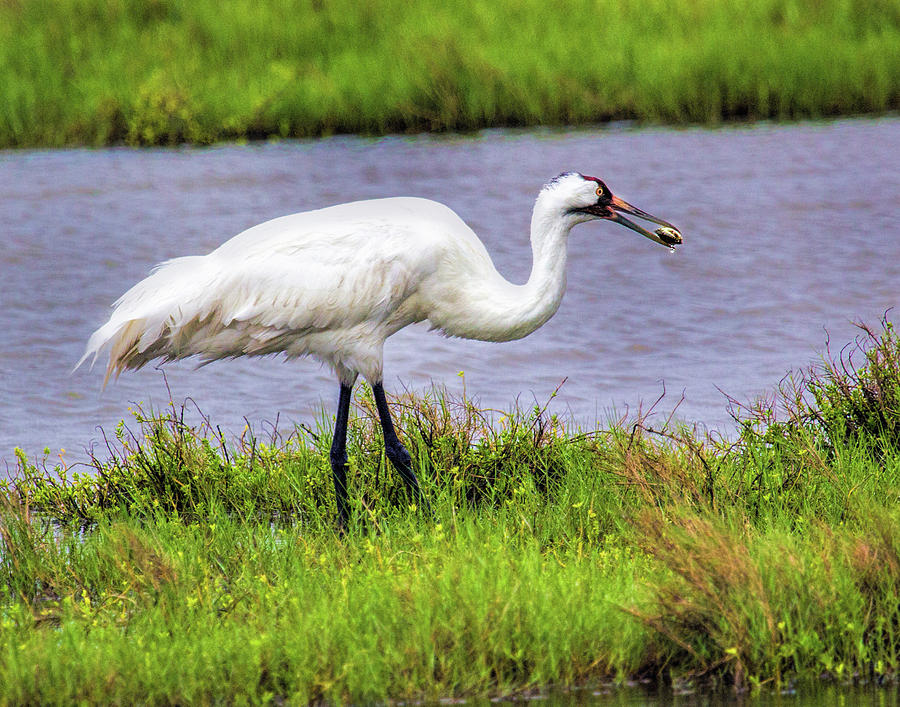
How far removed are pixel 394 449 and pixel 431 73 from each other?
9139 millimetres

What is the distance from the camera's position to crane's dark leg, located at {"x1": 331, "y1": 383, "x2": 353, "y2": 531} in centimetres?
539

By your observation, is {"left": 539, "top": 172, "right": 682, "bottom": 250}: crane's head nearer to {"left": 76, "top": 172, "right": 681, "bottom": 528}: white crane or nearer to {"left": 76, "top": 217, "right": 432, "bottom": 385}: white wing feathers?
{"left": 76, "top": 172, "right": 681, "bottom": 528}: white crane

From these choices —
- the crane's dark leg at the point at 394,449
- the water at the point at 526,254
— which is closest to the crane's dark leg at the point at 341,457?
the crane's dark leg at the point at 394,449

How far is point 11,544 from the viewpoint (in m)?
4.78

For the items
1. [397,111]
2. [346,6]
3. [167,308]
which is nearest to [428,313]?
[167,308]

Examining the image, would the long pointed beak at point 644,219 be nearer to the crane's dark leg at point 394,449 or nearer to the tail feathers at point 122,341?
the crane's dark leg at point 394,449

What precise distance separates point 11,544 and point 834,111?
11785 millimetres

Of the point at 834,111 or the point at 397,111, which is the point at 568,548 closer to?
the point at 397,111

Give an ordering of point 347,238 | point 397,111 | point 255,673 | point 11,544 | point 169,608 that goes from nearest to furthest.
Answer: point 255,673, point 169,608, point 11,544, point 347,238, point 397,111

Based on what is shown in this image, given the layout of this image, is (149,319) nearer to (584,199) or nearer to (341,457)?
(341,457)

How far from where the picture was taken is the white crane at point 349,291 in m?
5.59

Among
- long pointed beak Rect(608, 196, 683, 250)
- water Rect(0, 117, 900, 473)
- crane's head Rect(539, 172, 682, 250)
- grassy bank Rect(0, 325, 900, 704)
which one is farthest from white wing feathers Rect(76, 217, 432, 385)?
water Rect(0, 117, 900, 473)

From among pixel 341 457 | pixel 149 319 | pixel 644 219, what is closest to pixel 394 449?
pixel 341 457

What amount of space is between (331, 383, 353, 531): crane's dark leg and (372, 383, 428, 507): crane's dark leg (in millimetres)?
134
